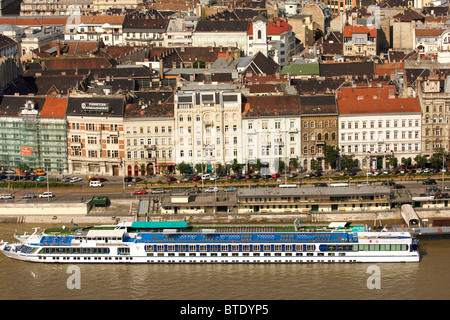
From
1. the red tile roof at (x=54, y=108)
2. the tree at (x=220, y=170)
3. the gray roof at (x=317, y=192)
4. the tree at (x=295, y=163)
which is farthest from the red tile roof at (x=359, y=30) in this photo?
the gray roof at (x=317, y=192)

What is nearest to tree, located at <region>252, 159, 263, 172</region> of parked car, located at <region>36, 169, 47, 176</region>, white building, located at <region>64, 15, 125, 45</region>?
parked car, located at <region>36, 169, 47, 176</region>

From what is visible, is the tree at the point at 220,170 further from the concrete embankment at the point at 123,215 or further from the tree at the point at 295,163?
the concrete embankment at the point at 123,215

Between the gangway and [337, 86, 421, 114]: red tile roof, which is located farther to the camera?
[337, 86, 421, 114]: red tile roof

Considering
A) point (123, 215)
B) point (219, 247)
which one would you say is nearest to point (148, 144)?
point (123, 215)

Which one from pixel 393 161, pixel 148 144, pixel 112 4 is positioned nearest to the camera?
pixel 393 161

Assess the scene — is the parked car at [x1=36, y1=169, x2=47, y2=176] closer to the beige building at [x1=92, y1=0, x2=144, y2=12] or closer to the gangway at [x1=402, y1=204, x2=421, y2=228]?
the gangway at [x1=402, y1=204, x2=421, y2=228]

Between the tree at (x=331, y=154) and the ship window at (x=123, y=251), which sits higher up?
the tree at (x=331, y=154)

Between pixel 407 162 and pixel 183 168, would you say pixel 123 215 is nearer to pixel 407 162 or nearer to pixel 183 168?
pixel 183 168
